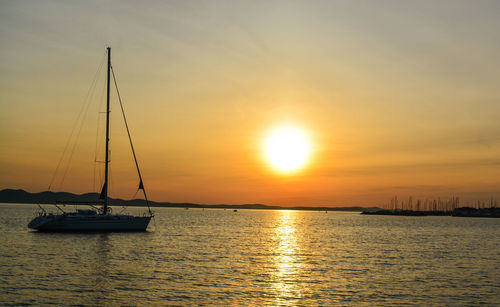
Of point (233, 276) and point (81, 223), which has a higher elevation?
point (81, 223)

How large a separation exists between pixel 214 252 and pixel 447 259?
25.9m

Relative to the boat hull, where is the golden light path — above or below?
below

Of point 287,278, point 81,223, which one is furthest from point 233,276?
point 81,223

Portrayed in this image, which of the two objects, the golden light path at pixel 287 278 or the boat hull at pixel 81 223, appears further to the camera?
the boat hull at pixel 81 223

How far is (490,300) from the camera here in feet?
92.3

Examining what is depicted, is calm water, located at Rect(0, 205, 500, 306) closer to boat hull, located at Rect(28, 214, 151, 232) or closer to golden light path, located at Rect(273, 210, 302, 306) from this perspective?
golden light path, located at Rect(273, 210, 302, 306)

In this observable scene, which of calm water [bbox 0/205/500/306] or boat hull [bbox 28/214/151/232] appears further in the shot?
boat hull [bbox 28/214/151/232]

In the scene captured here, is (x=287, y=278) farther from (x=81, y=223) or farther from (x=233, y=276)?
(x=81, y=223)

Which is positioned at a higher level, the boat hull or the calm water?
the boat hull

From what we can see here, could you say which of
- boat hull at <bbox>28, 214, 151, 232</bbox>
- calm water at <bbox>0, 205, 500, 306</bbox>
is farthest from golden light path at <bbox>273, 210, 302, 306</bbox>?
boat hull at <bbox>28, 214, 151, 232</bbox>

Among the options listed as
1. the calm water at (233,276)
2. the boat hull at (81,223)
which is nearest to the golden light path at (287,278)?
the calm water at (233,276)

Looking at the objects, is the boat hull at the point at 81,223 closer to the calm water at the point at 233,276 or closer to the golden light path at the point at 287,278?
the calm water at the point at 233,276

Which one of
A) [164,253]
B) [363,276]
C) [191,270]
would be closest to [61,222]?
[164,253]

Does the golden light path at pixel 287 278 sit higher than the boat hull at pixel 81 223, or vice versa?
the boat hull at pixel 81 223
